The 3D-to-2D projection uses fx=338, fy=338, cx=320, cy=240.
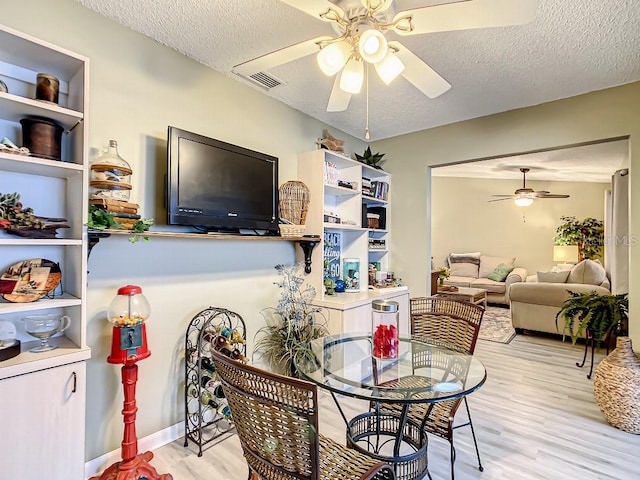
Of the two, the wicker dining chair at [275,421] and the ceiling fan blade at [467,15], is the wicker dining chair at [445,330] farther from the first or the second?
the ceiling fan blade at [467,15]

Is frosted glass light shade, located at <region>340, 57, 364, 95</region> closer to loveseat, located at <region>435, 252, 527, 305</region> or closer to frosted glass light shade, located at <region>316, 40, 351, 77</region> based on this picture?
frosted glass light shade, located at <region>316, 40, 351, 77</region>

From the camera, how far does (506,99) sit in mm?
2883

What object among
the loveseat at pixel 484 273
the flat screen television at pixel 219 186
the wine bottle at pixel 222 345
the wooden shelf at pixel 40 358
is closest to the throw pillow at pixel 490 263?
the loveseat at pixel 484 273

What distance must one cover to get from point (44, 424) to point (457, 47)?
2.92 metres

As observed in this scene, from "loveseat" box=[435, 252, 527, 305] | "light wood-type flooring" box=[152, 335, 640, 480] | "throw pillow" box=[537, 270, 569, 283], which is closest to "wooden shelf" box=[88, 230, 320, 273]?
"light wood-type flooring" box=[152, 335, 640, 480]

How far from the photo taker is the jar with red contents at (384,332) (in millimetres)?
1795

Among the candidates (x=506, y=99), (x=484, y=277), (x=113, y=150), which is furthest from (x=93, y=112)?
(x=484, y=277)

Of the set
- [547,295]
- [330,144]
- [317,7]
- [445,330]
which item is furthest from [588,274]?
[317,7]

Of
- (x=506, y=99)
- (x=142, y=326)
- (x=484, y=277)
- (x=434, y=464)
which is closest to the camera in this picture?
(x=142, y=326)

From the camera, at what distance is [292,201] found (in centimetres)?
284

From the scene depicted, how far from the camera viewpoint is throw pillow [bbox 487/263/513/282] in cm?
714

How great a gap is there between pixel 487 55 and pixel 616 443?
2673mm

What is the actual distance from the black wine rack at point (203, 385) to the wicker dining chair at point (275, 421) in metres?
1.03

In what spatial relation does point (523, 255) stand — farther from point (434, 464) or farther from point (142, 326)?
point (142, 326)
